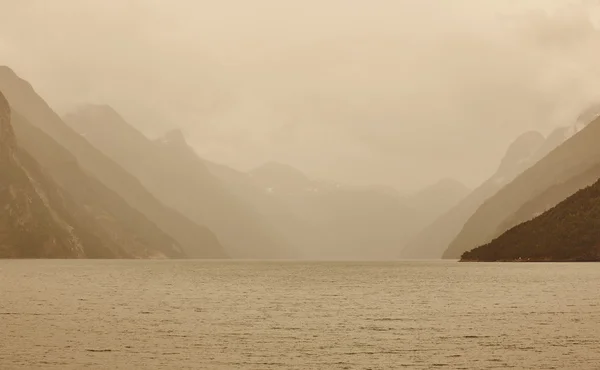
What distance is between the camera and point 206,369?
51.4 m

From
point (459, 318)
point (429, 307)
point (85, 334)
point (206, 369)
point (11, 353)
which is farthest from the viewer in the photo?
point (429, 307)

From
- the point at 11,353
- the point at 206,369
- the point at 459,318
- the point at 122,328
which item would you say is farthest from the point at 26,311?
the point at 459,318

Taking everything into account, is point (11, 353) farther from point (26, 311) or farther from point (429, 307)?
point (429, 307)

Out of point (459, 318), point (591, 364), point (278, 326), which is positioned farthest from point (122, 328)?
point (591, 364)

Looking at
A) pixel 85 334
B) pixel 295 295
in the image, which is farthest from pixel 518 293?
pixel 85 334

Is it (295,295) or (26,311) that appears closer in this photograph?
(26,311)

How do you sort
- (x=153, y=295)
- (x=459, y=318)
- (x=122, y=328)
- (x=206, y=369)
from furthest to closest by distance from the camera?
1. (x=153, y=295)
2. (x=459, y=318)
3. (x=122, y=328)
4. (x=206, y=369)

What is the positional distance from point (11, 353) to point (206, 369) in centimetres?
1815

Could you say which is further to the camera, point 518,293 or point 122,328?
point 518,293

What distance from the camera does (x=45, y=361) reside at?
176 feet


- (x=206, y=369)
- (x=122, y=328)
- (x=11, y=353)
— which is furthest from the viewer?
(x=122, y=328)

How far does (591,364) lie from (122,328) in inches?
1914

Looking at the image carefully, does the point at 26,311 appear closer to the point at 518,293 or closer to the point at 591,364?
the point at 591,364

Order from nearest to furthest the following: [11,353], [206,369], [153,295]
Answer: [206,369]
[11,353]
[153,295]
